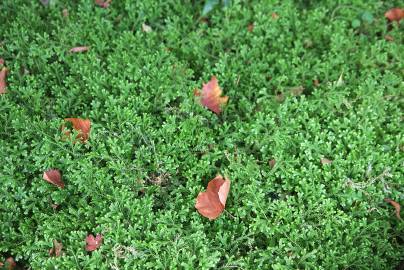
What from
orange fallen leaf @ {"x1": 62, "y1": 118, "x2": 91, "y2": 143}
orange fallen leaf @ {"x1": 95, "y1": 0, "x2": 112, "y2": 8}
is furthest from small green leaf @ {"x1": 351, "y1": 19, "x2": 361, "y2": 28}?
orange fallen leaf @ {"x1": 62, "y1": 118, "x2": 91, "y2": 143}

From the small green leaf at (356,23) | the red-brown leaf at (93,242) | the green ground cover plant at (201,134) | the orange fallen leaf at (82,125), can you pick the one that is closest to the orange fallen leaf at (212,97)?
the green ground cover plant at (201,134)

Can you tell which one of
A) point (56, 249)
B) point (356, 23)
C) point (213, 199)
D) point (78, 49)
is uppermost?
point (78, 49)

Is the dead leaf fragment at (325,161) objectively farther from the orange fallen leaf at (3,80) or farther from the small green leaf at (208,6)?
the orange fallen leaf at (3,80)

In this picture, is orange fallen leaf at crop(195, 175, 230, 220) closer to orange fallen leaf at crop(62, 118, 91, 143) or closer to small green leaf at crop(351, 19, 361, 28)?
orange fallen leaf at crop(62, 118, 91, 143)

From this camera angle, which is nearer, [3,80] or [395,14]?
[3,80]

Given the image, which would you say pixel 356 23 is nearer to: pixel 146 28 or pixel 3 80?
pixel 146 28

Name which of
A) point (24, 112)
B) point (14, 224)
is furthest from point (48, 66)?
point (14, 224)

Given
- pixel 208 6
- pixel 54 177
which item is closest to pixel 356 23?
pixel 208 6
